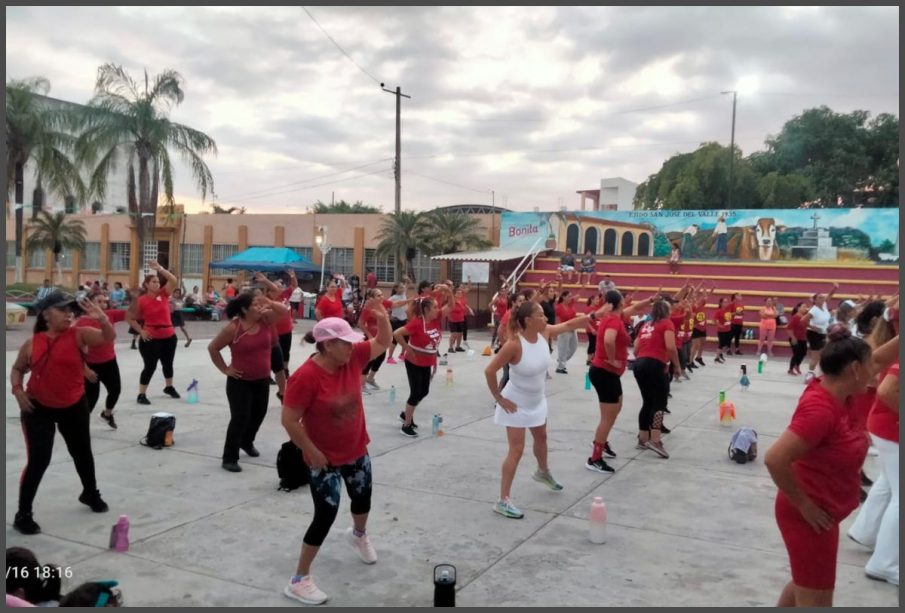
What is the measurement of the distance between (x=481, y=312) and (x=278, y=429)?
64.9 feet

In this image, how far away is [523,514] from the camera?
5742 mm

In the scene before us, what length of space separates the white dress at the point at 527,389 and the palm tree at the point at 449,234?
2514cm

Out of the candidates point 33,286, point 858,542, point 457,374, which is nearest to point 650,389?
point 858,542

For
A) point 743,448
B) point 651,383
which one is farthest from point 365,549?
point 743,448

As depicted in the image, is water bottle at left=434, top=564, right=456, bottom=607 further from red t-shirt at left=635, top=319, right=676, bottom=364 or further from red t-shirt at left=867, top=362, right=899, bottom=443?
red t-shirt at left=635, top=319, right=676, bottom=364

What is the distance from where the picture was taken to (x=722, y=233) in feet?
90.2

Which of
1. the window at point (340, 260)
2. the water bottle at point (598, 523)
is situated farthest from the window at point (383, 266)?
the water bottle at point (598, 523)

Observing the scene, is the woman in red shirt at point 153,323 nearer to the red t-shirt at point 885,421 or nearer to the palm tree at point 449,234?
the red t-shirt at point 885,421

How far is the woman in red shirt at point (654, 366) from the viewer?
25.4 feet

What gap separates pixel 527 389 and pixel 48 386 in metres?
3.63

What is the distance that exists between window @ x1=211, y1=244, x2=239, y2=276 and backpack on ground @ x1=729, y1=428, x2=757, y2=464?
3287 centimetres

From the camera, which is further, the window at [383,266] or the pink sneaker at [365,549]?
the window at [383,266]

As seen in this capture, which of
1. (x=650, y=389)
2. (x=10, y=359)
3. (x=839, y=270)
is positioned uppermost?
(x=839, y=270)

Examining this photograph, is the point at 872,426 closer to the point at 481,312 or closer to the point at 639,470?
the point at 639,470
